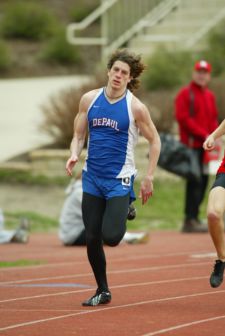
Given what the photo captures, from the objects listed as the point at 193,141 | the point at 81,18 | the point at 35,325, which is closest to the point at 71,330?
the point at 35,325

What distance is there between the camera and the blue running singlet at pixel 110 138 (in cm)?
984

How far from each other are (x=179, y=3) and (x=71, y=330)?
2367cm

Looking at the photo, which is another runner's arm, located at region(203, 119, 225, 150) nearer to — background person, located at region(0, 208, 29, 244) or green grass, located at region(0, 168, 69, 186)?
background person, located at region(0, 208, 29, 244)

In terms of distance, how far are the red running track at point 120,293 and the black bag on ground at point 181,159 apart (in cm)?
131

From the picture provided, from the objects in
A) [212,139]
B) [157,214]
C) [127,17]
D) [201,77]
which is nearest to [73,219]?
[201,77]

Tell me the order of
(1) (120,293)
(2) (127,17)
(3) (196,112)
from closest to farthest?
1. (1) (120,293)
2. (3) (196,112)
3. (2) (127,17)

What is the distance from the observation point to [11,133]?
26500mm

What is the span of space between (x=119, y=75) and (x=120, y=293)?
→ 2.00 meters

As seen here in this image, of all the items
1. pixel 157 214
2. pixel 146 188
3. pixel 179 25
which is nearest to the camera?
pixel 146 188

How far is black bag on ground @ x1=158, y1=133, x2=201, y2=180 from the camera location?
56.0 ft

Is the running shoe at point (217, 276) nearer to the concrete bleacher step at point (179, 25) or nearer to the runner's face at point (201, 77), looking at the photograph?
the runner's face at point (201, 77)

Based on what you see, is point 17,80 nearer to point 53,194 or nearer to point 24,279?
point 53,194

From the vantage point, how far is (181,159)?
17.1 metres

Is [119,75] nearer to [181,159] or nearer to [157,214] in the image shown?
[181,159]
